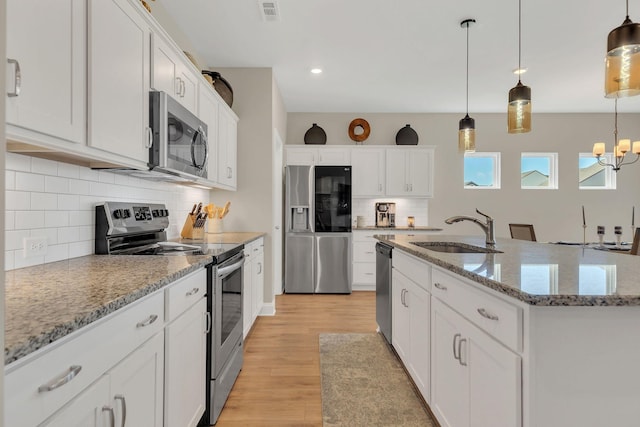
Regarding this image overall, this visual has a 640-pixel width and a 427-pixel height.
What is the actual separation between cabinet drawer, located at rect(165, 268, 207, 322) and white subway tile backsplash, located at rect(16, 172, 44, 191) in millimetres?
734

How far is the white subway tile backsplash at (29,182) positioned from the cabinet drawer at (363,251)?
413 centimetres

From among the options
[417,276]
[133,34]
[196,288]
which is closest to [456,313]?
[417,276]

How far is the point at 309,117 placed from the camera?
5801mm

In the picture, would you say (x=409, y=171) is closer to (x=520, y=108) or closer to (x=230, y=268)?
(x=520, y=108)

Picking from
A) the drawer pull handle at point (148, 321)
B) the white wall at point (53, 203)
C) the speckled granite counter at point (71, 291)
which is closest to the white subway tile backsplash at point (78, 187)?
the white wall at point (53, 203)

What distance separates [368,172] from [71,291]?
472cm

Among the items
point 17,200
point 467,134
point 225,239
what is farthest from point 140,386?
point 467,134

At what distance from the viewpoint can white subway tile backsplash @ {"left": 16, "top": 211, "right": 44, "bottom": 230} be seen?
4.59 feet

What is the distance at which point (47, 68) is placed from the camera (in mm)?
1157

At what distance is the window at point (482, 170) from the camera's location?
5895mm

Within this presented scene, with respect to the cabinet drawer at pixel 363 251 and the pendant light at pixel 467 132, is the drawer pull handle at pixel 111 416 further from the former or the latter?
the cabinet drawer at pixel 363 251

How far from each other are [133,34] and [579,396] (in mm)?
2310

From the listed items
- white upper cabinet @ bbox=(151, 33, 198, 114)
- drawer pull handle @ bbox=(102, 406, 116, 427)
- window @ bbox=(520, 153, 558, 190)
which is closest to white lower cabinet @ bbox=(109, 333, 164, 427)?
drawer pull handle @ bbox=(102, 406, 116, 427)

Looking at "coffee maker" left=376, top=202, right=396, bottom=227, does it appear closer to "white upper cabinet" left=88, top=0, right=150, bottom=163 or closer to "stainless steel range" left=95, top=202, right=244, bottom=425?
"stainless steel range" left=95, top=202, right=244, bottom=425
